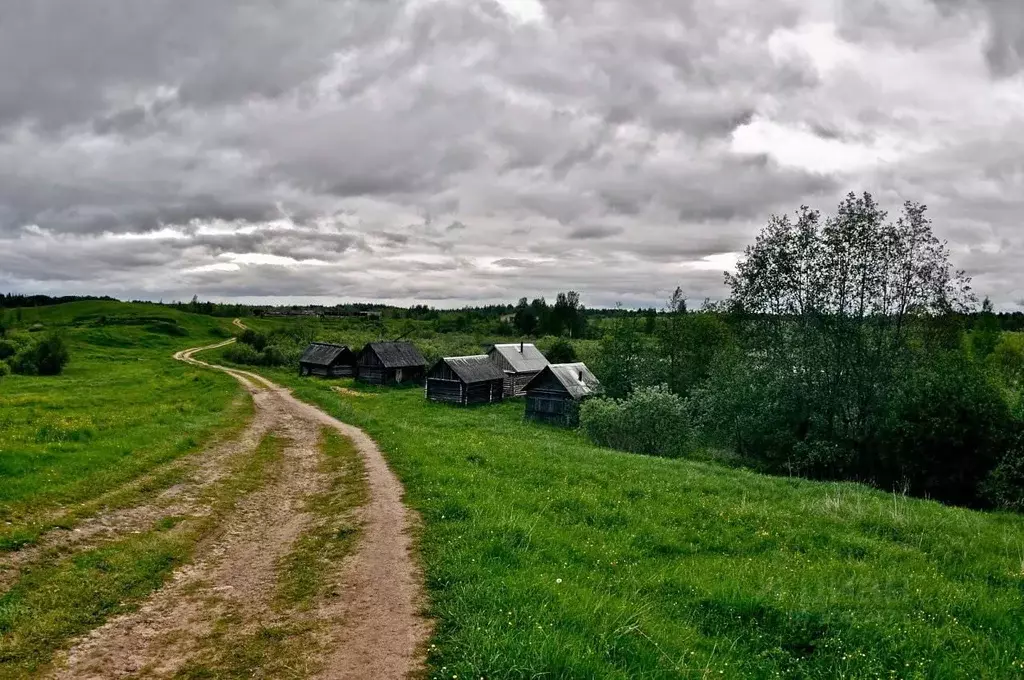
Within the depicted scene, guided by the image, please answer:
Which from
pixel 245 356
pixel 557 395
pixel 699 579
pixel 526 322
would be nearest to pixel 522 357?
pixel 557 395

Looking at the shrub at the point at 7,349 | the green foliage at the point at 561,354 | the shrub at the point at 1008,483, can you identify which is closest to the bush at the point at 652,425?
the shrub at the point at 1008,483

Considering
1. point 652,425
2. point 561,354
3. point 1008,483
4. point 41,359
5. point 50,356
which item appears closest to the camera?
point 1008,483

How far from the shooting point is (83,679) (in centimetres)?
759

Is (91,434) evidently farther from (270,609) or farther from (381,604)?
(381,604)

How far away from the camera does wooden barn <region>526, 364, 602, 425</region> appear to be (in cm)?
5456

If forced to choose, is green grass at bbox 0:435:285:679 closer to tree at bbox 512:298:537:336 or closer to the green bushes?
the green bushes

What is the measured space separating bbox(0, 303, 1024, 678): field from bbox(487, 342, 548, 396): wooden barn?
146 feet

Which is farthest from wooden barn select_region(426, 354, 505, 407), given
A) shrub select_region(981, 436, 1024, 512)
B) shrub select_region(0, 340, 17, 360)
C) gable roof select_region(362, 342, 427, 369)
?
shrub select_region(0, 340, 17, 360)

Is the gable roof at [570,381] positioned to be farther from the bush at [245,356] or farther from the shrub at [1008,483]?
the bush at [245,356]

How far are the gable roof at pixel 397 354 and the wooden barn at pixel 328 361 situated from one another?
447 centimetres

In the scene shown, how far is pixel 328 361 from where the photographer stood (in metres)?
74.2

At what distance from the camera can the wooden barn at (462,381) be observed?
6109cm

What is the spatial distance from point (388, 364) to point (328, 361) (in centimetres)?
914

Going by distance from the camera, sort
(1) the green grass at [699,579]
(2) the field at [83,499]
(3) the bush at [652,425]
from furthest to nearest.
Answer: (3) the bush at [652,425] → (2) the field at [83,499] → (1) the green grass at [699,579]
